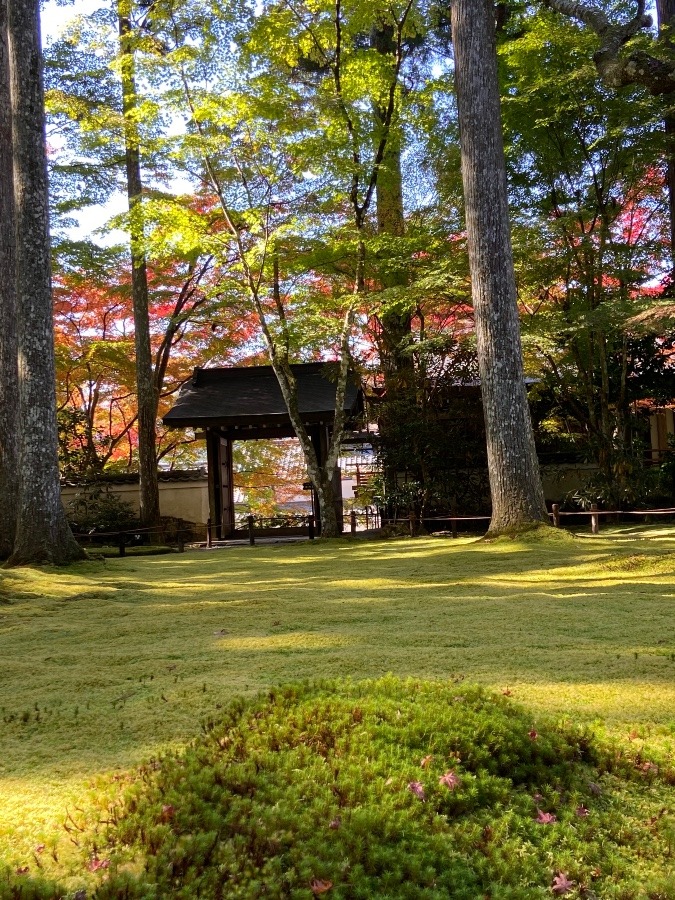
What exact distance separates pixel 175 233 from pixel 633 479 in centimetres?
777

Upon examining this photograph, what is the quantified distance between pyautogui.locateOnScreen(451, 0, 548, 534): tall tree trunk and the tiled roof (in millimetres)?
4749

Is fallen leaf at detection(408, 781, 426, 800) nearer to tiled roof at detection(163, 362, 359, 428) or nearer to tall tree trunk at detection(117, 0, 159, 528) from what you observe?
tiled roof at detection(163, 362, 359, 428)

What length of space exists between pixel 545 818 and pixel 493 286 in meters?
7.08

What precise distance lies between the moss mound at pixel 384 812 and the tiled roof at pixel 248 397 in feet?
35.0

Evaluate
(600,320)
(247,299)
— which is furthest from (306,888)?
(247,299)

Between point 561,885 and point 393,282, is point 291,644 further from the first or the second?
point 393,282

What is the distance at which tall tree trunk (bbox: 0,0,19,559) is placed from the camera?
8.48 meters

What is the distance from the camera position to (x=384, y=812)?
164cm

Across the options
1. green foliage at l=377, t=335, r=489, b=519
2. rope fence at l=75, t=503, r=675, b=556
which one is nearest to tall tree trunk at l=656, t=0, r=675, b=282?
green foliage at l=377, t=335, r=489, b=519

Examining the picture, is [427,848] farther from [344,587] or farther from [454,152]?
[454,152]

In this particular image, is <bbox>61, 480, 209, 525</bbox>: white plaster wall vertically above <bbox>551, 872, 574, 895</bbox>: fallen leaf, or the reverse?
<bbox>61, 480, 209, 525</bbox>: white plaster wall

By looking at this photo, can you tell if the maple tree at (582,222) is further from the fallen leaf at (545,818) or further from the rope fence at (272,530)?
the fallen leaf at (545,818)

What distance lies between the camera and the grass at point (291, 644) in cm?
227

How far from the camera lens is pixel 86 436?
51.0ft
